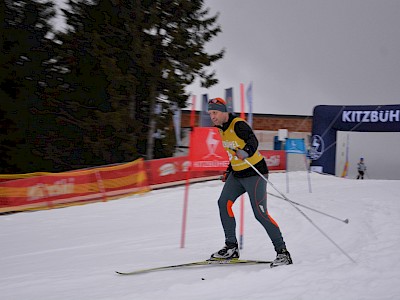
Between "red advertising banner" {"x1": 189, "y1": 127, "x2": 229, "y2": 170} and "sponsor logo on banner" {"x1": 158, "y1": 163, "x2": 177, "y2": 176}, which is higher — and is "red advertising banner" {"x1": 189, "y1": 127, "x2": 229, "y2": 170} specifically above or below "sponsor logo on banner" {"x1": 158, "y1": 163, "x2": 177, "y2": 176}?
above

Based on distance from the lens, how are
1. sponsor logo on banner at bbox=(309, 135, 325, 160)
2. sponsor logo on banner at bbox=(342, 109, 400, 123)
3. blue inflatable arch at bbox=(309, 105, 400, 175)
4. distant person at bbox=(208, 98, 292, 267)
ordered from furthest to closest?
sponsor logo on banner at bbox=(309, 135, 325, 160) → blue inflatable arch at bbox=(309, 105, 400, 175) → sponsor logo on banner at bbox=(342, 109, 400, 123) → distant person at bbox=(208, 98, 292, 267)

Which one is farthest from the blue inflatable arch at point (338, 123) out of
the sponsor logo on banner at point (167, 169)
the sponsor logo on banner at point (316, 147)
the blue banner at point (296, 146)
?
the sponsor logo on banner at point (167, 169)

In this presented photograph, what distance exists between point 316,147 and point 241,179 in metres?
14.6

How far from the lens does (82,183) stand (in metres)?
11.6

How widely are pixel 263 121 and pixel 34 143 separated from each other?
16.9 metres

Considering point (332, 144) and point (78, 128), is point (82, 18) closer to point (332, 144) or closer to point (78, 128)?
point (78, 128)

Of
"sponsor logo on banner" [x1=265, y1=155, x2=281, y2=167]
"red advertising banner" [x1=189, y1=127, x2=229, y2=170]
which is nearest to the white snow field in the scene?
"red advertising banner" [x1=189, y1=127, x2=229, y2=170]

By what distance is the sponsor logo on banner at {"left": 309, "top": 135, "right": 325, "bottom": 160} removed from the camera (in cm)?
1803

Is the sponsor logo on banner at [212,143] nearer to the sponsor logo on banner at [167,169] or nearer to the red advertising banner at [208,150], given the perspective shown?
the red advertising banner at [208,150]

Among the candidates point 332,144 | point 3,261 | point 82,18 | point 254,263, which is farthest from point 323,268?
point 82,18

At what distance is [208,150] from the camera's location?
13.5m

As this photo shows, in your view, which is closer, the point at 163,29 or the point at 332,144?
the point at 332,144

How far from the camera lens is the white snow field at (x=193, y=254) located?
3482 millimetres

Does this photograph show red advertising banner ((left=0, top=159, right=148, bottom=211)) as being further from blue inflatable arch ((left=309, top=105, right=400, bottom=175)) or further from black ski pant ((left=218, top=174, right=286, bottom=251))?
blue inflatable arch ((left=309, top=105, right=400, bottom=175))
